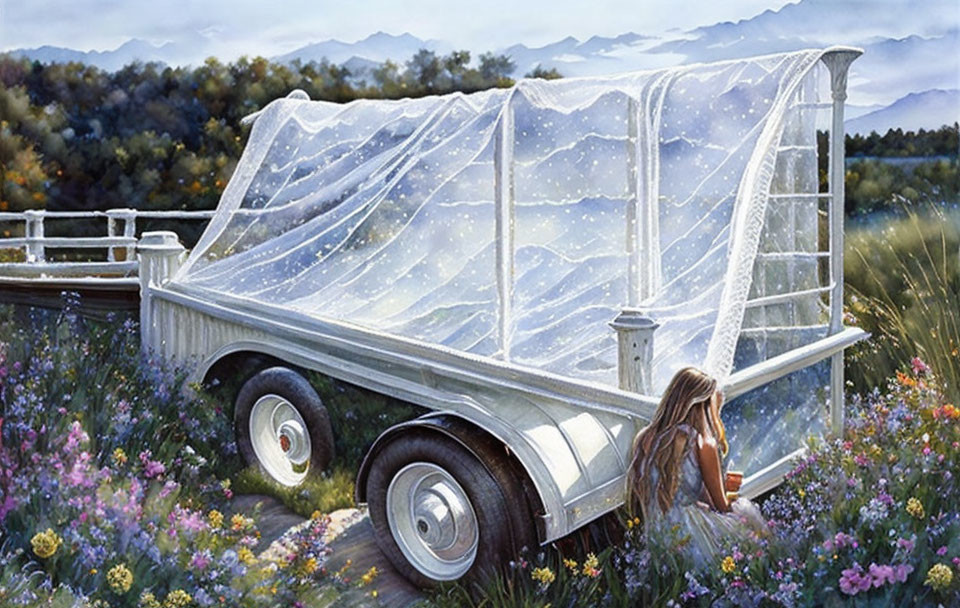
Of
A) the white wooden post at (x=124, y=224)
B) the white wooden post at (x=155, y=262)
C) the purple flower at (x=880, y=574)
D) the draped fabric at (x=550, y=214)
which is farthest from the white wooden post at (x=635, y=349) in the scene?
the white wooden post at (x=155, y=262)

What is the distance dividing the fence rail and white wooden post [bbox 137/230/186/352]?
0.13 metres

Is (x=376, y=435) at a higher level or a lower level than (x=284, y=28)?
lower

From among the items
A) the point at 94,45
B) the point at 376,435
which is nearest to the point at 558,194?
the point at 376,435

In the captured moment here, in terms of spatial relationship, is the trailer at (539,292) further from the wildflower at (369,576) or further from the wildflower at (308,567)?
the wildflower at (308,567)

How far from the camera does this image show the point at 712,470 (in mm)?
2996

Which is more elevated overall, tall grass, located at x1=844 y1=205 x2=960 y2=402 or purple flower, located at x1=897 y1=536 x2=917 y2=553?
tall grass, located at x1=844 y1=205 x2=960 y2=402

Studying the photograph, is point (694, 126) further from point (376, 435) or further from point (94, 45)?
point (94, 45)

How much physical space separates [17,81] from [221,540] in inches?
78.0

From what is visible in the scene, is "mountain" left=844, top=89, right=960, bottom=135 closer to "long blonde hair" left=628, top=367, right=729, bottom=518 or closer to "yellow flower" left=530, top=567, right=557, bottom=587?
"long blonde hair" left=628, top=367, right=729, bottom=518

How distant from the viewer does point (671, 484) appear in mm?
2982

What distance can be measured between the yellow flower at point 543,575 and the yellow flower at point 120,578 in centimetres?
129

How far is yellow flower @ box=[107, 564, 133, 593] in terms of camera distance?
2.84 meters

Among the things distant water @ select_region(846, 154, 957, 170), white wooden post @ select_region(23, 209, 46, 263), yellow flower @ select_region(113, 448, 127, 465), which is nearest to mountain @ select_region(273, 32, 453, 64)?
white wooden post @ select_region(23, 209, 46, 263)

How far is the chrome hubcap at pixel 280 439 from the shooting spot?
4.20 m
